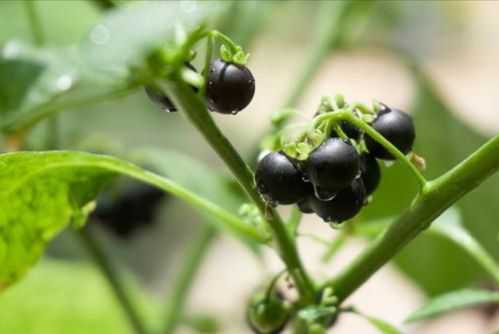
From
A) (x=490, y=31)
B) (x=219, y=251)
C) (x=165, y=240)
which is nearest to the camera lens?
(x=165, y=240)

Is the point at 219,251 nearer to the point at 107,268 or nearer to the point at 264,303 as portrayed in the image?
the point at 107,268

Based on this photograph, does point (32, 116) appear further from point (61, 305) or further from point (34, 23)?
point (61, 305)

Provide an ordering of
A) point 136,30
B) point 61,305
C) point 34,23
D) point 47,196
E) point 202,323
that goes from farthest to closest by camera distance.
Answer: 1. point 61,305
2. point 202,323
3. point 34,23
4. point 47,196
5. point 136,30

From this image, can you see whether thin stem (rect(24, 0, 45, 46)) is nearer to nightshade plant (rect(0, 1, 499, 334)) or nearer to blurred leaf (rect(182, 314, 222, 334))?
nightshade plant (rect(0, 1, 499, 334))

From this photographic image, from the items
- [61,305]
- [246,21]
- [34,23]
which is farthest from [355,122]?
[61,305]

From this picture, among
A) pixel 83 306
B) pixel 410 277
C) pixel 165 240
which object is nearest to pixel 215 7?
pixel 410 277

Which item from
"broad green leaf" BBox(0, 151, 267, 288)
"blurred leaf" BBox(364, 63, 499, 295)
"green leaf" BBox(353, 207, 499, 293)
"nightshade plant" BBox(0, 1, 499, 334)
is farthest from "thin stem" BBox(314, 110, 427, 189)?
"green leaf" BBox(353, 207, 499, 293)

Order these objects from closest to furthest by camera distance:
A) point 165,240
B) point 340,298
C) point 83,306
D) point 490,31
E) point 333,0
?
point 340,298, point 333,0, point 83,306, point 165,240, point 490,31
